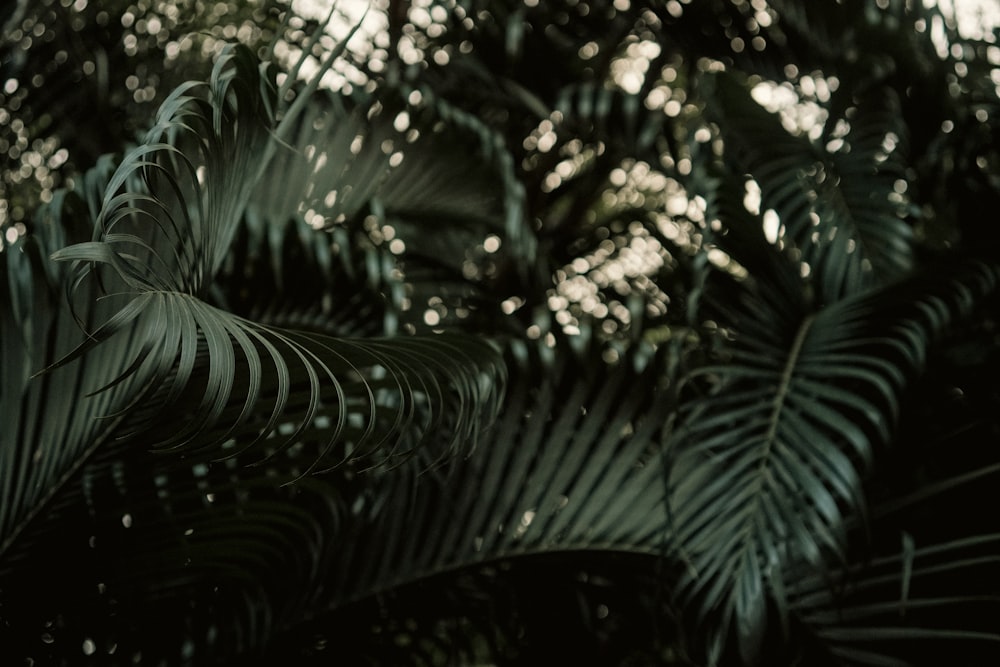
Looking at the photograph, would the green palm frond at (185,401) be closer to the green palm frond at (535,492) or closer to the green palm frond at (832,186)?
the green palm frond at (535,492)

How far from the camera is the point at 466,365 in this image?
80cm

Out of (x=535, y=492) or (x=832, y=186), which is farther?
(x=832, y=186)

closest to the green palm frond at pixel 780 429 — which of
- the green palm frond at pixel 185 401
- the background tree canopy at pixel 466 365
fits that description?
the background tree canopy at pixel 466 365

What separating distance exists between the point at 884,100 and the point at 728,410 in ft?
2.65

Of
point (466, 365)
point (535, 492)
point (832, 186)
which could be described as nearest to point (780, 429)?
point (535, 492)

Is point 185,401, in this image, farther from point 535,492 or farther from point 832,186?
point 832,186

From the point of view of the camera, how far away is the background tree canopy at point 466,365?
2.58 feet

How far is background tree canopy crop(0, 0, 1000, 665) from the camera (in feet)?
2.58

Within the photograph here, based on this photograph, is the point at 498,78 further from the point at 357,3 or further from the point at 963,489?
the point at 963,489

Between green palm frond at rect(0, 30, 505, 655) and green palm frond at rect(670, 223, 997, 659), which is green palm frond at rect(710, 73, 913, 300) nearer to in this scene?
green palm frond at rect(670, 223, 997, 659)

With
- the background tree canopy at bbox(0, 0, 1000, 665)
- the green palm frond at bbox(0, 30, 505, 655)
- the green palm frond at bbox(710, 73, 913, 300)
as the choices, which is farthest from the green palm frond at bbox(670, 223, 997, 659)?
the green palm frond at bbox(0, 30, 505, 655)

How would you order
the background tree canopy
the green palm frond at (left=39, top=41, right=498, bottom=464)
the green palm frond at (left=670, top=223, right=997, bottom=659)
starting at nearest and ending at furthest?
the green palm frond at (left=39, top=41, right=498, bottom=464), the background tree canopy, the green palm frond at (left=670, top=223, right=997, bottom=659)

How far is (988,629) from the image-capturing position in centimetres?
104

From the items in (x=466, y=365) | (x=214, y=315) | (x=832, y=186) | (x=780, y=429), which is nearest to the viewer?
(x=214, y=315)
